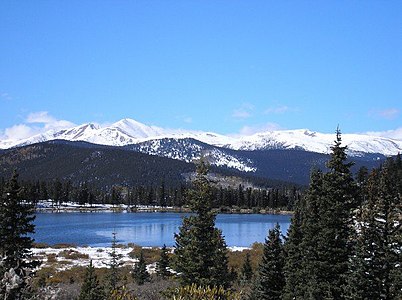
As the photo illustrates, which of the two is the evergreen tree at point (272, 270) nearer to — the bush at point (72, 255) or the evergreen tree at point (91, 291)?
the evergreen tree at point (91, 291)

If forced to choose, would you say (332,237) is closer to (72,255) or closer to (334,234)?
(334,234)

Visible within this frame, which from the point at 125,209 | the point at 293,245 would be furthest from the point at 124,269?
the point at 125,209

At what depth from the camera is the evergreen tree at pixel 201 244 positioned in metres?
22.5

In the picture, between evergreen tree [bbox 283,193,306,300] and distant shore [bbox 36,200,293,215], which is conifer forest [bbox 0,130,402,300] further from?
distant shore [bbox 36,200,293,215]

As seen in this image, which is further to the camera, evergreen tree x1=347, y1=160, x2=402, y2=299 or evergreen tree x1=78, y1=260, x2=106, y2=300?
evergreen tree x1=78, y1=260, x2=106, y2=300

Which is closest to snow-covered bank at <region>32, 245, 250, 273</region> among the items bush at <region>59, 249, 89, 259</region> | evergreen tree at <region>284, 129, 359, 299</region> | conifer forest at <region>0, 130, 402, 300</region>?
bush at <region>59, 249, 89, 259</region>

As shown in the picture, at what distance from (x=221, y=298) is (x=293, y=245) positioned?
45.1ft

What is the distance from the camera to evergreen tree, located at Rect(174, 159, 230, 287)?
22.5 metres

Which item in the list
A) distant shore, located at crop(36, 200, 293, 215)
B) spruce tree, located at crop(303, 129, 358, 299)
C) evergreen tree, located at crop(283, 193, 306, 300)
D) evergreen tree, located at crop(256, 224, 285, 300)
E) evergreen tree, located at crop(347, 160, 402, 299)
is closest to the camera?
evergreen tree, located at crop(347, 160, 402, 299)

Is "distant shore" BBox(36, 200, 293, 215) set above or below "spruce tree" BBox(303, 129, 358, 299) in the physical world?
below

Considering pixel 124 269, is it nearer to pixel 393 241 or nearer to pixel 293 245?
pixel 293 245

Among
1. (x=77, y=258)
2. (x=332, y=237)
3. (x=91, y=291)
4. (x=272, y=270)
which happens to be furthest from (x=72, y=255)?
(x=332, y=237)

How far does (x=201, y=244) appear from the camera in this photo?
2256 centimetres

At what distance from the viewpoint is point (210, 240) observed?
2267 cm
